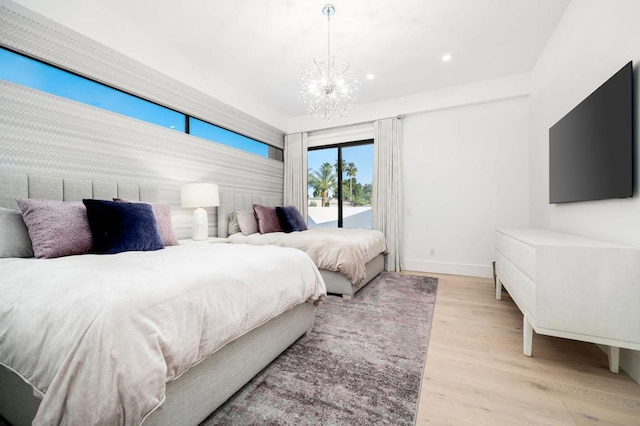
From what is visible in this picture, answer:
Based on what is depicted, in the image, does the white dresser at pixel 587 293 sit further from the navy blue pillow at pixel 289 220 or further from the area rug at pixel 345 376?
the navy blue pillow at pixel 289 220

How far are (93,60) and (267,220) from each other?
8.16ft

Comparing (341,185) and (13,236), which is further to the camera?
(341,185)

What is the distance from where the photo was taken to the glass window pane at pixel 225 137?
11.9ft

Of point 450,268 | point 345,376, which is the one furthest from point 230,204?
point 450,268

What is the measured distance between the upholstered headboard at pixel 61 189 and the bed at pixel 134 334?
2.19 ft

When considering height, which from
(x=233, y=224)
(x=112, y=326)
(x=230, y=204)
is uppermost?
(x=230, y=204)

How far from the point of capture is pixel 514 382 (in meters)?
1.51

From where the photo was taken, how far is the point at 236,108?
4.11 metres

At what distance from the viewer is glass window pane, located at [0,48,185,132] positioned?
2078 mm

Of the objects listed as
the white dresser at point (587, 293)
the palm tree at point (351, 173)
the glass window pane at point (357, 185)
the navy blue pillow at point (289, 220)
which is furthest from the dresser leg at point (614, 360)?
the palm tree at point (351, 173)

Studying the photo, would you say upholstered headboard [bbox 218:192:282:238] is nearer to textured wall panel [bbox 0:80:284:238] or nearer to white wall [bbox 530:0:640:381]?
textured wall panel [bbox 0:80:284:238]

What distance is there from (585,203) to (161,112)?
4.27m

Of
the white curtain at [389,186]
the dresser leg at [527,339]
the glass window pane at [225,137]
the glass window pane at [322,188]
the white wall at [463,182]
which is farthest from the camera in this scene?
the glass window pane at [322,188]

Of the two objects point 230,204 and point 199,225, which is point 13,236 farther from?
point 230,204
